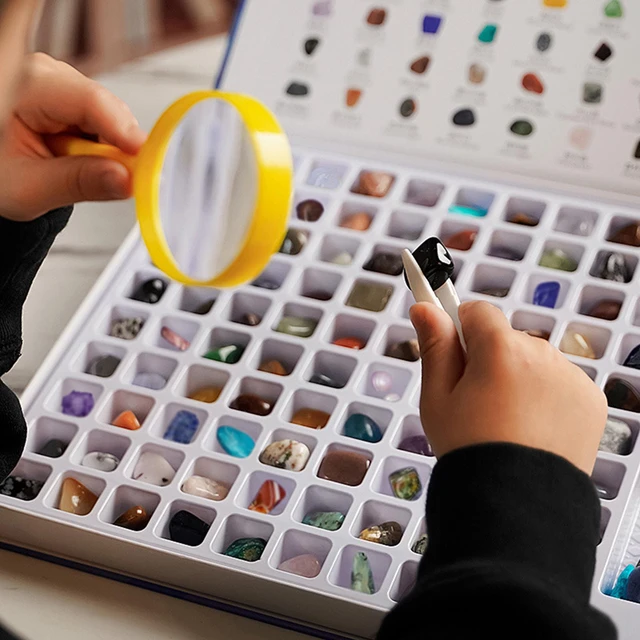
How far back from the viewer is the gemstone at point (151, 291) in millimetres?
686

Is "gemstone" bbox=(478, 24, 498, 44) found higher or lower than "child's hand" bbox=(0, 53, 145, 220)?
lower

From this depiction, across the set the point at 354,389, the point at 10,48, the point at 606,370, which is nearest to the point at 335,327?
the point at 354,389

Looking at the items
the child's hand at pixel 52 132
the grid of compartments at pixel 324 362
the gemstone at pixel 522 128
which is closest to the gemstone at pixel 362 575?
the grid of compartments at pixel 324 362

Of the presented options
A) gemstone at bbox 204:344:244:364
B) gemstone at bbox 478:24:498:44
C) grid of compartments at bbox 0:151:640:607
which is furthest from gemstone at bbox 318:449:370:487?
gemstone at bbox 478:24:498:44

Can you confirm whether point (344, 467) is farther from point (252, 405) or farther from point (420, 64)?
point (420, 64)

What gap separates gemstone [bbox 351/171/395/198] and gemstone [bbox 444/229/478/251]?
0.07 meters

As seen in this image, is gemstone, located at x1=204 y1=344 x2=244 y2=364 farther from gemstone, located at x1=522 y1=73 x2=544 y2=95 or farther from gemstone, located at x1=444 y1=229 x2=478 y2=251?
gemstone, located at x1=522 y1=73 x2=544 y2=95

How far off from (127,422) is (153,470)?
0.04 metres

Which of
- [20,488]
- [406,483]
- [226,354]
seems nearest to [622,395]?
[406,483]

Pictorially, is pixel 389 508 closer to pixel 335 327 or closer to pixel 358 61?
pixel 335 327

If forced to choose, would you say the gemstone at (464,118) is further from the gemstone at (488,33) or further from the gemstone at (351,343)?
the gemstone at (351,343)

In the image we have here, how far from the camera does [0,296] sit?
54cm

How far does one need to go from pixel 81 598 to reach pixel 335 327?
0.76 ft

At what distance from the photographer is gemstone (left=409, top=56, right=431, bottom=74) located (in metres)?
0.78
